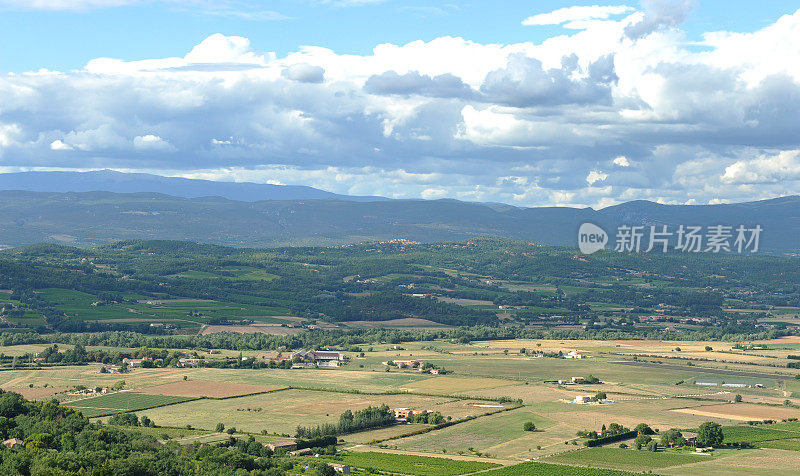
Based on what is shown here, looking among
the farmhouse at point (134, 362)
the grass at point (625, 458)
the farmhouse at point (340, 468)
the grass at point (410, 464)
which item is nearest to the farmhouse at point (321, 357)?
the farmhouse at point (134, 362)

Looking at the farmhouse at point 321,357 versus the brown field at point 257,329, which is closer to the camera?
the farmhouse at point 321,357

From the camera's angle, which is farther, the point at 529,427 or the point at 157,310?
the point at 157,310

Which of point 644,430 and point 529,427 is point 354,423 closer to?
point 529,427

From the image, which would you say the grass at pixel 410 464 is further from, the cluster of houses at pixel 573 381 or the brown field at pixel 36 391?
the cluster of houses at pixel 573 381

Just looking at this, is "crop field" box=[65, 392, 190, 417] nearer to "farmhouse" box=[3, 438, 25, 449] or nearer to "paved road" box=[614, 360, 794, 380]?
"farmhouse" box=[3, 438, 25, 449]

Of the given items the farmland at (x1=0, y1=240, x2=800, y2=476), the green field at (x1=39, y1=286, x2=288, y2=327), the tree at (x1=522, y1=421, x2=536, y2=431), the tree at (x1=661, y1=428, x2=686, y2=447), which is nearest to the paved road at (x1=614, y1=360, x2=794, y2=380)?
the farmland at (x1=0, y1=240, x2=800, y2=476)

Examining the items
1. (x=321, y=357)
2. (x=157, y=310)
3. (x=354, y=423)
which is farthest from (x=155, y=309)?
(x=354, y=423)

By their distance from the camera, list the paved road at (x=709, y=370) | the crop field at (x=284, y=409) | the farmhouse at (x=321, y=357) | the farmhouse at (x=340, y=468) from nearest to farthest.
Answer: the farmhouse at (x=340, y=468), the crop field at (x=284, y=409), the paved road at (x=709, y=370), the farmhouse at (x=321, y=357)
